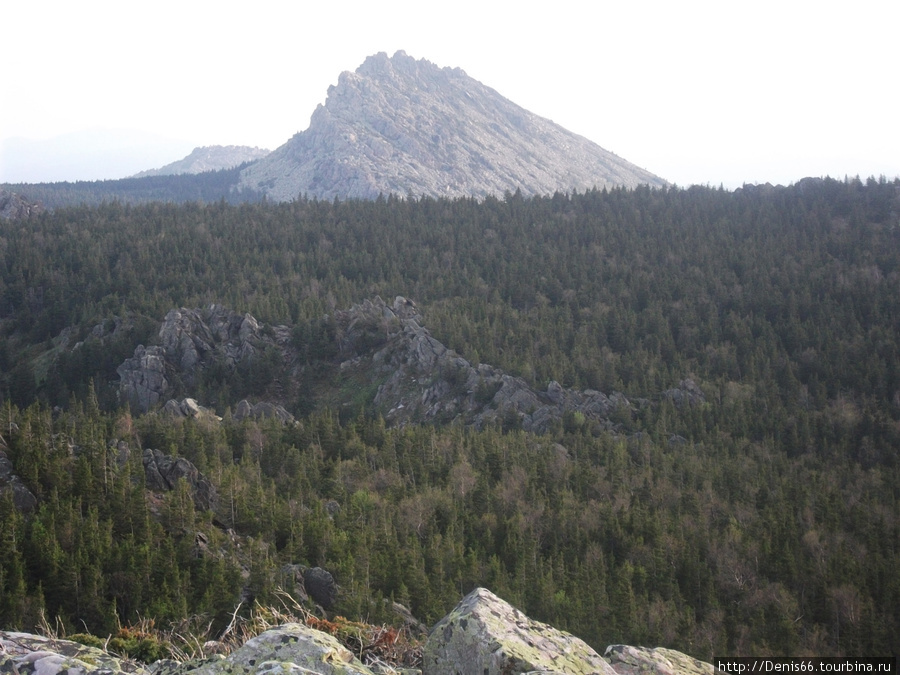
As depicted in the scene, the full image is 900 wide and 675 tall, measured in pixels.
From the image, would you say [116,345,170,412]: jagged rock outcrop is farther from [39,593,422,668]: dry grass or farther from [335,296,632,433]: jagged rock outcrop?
[39,593,422,668]: dry grass

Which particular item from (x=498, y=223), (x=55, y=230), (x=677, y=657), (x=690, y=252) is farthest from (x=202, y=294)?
(x=677, y=657)

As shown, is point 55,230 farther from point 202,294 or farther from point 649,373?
point 649,373

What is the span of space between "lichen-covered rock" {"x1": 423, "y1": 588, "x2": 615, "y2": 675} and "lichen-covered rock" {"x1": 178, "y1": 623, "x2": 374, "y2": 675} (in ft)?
5.03

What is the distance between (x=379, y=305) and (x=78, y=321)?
199 feet

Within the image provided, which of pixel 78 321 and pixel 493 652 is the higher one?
pixel 493 652

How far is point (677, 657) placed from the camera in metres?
18.5

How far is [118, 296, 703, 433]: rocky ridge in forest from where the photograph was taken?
107 m

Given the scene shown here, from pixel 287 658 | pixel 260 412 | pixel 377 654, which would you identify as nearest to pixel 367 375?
pixel 260 412

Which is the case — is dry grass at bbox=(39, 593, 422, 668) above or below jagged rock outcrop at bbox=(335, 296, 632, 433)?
above

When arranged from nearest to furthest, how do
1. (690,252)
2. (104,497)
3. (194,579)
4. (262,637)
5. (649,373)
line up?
1. (262,637)
2. (194,579)
3. (104,497)
4. (649,373)
5. (690,252)

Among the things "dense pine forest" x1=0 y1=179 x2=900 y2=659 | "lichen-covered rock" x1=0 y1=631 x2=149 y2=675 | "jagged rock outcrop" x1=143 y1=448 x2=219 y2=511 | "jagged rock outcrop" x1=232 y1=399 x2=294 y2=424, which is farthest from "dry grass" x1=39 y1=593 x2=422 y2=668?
"jagged rock outcrop" x1=232 y1=399 x2=294 y2=424

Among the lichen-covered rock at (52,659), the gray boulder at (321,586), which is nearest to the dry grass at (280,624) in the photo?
the lichen-covered rock at (52,659)

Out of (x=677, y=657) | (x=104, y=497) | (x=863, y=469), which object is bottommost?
(x=863, y=469)

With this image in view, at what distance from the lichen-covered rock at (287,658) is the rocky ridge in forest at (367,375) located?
291ft
